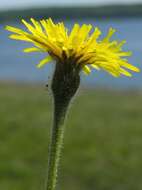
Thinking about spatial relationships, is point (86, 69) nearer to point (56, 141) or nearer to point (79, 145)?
point (56, 141)

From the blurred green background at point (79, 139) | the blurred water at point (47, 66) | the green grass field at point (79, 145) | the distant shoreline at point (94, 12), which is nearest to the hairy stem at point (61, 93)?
the blurred green background at point (79, 139)

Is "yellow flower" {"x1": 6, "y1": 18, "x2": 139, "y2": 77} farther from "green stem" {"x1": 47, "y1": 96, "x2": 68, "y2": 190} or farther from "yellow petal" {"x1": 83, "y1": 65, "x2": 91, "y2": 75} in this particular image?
"green stem" {"x1": 47, "y1": 96, "x2": 68, "y2": 190}

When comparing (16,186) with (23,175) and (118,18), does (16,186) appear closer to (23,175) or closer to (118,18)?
(23,175)

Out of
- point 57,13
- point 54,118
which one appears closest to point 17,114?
point 54,118

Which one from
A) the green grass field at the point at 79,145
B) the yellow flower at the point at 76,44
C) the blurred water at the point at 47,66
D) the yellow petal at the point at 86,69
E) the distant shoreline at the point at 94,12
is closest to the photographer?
the yellow flower at the point at 76,44

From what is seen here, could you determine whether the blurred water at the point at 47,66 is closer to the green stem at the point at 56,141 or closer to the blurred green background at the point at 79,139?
the blurred green background at the point at 79,139

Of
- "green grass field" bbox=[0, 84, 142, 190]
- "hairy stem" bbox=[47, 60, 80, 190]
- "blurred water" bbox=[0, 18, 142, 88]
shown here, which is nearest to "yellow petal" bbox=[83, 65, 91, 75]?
"hairy stem" bbox=[47, 60, 80, 190]

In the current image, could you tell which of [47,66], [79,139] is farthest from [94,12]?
[79,139]
